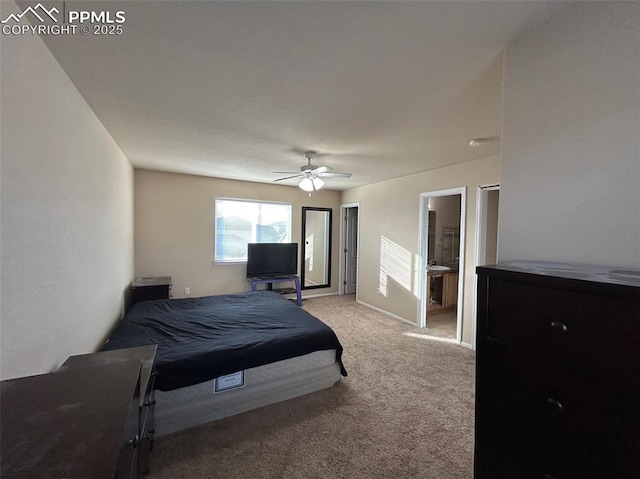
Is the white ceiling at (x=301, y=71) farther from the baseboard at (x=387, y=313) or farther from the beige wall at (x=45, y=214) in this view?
the baseboard at (x=387, y=313)

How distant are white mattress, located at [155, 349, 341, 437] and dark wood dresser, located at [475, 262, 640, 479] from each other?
1.59m

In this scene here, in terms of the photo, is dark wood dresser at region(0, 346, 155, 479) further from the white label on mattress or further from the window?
the window

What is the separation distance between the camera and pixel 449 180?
3.74 meters

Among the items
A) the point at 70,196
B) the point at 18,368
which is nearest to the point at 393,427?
the point at 18,368

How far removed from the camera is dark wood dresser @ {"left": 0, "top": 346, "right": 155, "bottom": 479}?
2.12ft

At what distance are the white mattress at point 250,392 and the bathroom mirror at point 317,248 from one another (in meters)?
3.59

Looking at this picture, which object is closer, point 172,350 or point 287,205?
point 172,350

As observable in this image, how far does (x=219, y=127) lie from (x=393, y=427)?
9.67ft

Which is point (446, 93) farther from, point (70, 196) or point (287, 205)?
point (287, 205)

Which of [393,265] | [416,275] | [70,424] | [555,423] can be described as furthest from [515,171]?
[393,265]

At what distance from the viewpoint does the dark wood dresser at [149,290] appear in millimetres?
3734

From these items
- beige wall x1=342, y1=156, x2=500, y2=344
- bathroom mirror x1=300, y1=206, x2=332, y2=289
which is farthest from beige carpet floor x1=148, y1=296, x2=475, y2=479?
bathroom mirror x1=300, y1=206, x2=332, y2=289

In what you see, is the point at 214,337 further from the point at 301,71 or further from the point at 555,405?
the point at 555,405

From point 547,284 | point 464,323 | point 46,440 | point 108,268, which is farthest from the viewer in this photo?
point 464,323
